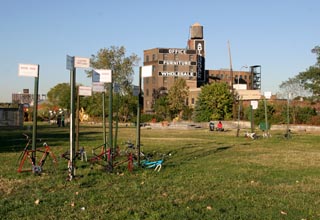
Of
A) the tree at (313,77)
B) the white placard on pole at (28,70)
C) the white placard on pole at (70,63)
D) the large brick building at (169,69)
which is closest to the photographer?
the white placard on pole at (70,63)

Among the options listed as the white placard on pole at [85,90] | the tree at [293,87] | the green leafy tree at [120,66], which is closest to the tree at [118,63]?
the green leafy tree at [120,66]

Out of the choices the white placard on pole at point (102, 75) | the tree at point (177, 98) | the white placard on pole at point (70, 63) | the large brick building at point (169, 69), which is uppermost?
the large brick building at point (169, 69)

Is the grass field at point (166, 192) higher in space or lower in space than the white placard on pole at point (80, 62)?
lower

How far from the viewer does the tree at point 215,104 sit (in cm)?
7088

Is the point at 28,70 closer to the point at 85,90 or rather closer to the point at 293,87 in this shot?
the point at 85,90

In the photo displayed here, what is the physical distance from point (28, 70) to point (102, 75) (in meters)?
1.88

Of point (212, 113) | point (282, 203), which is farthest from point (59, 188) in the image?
point (212, 113)

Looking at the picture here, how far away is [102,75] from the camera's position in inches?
480

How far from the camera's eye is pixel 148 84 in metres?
113

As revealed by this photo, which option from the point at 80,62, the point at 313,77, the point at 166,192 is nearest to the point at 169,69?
the point at 313,77

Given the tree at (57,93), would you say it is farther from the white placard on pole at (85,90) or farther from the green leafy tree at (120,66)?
the white placard on pole at (85,90)

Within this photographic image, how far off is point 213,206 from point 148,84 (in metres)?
105

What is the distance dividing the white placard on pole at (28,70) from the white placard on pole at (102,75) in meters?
1.52

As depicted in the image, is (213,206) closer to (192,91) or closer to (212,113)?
(212,113)
